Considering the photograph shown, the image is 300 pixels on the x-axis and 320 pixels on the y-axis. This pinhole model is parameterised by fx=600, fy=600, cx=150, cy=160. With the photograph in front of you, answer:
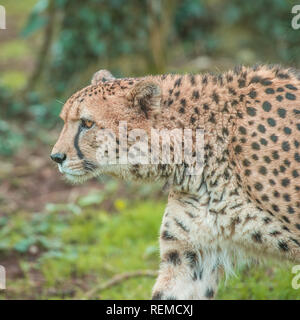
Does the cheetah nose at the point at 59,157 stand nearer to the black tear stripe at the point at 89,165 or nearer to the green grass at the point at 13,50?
the black tear stripe at the point at 89,165

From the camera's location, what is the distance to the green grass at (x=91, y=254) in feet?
18.1

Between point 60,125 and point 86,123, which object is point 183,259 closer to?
point 86,123

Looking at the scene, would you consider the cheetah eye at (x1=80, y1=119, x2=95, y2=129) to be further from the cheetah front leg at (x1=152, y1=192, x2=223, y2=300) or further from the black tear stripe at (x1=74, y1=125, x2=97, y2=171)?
the cheetah front leg at (x1=152, y1=192, x2=223, y2=300)

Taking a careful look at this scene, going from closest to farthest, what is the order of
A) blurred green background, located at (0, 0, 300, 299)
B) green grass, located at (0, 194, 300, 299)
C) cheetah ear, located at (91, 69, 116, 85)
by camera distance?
cheetah ear, located at (91, 69, 116, 85) < green grass, located at (0, 194, 300, 299) < blurred green background, located at (0, 0, 300, 299)

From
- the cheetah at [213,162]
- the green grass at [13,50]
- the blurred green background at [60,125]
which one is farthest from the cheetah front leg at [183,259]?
the green grass at [13,50]

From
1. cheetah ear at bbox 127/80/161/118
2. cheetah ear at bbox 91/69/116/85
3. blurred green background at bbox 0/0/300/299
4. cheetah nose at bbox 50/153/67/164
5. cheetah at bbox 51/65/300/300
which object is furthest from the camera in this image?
blurred green background at bbox 0/0/300/299

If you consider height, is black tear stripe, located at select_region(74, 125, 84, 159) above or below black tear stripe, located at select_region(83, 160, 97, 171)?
above

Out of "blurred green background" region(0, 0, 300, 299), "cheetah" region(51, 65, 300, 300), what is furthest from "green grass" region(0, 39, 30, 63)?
"cheetah" region(51, 65, 300, 300)

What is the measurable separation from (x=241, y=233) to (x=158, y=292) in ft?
2.67

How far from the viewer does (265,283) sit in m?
5.38

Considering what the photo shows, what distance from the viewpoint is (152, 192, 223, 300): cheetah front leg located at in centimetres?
440

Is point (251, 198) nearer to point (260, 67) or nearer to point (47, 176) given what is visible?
point (260, 67)

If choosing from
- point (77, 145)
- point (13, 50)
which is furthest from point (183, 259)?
point (13, 50)

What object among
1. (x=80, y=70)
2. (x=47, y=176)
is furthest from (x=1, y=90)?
(x=47, y=176)
